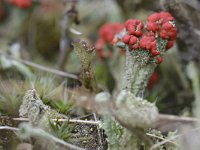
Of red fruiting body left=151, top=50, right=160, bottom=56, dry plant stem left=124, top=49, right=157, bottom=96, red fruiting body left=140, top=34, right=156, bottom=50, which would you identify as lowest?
dry plant stem left=124, top=49, right=157, bottom=96

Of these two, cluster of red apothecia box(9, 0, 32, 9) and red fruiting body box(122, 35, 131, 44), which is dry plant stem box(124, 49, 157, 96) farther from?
cluster of red apothecia box(9, 0, 32, 9)

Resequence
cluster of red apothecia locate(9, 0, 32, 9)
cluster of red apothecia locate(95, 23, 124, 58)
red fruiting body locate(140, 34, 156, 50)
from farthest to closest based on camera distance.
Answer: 1. cluster of red apothecia locate(9, 0, 32, 9)
2. cluster of red apothecia locate(95, 23, 124, 58)
3. red fruiting body locate(140, 34, 156, 50)

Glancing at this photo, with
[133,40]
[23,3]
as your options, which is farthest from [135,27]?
[23,3]

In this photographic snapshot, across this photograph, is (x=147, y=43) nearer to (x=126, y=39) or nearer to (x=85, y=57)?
(x=126, y=39)

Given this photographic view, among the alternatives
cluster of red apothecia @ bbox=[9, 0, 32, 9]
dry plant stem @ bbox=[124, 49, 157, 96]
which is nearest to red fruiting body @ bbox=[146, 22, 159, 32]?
dry plant stem @ bbox=[124, 49, 157, 96]

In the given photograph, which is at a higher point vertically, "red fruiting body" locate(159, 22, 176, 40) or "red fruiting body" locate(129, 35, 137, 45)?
"red fruiting body" locate(159, 22, 176, 40)

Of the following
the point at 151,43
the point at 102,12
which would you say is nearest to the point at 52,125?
the point at 151,43
